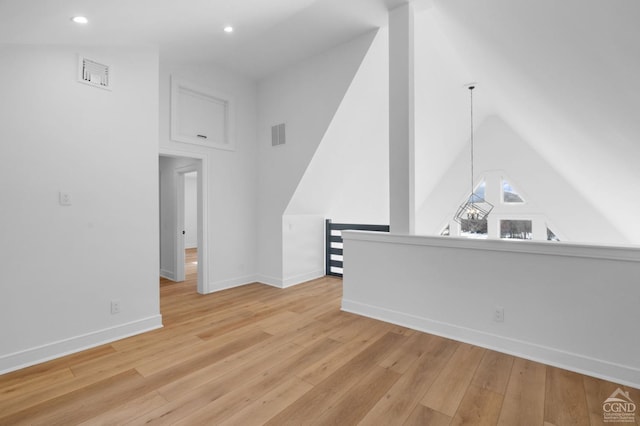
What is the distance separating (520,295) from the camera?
2.54 meters

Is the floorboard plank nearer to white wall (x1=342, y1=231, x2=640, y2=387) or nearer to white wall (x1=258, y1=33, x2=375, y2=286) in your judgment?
white wall (x1=342, y1=231, x2=640, y2=387)

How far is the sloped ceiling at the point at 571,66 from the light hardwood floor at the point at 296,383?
7.00 feet

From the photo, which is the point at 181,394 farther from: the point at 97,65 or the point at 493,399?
the point at 97,65

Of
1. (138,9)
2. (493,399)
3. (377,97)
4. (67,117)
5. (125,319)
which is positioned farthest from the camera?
(377,97)

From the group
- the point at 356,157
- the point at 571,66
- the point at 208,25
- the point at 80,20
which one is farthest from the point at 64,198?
the point at 571,66

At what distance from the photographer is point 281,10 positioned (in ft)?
10.1

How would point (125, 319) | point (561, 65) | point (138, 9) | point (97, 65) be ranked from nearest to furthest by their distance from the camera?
point (561, 65)
point (138, 9)
point (97, 65)
point (125, 319)

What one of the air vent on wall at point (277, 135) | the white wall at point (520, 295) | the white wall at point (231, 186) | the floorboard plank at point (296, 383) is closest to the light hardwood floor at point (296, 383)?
the floorboard plank at point (296, 383)

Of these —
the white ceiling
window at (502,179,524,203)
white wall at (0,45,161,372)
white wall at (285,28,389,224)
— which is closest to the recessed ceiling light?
the white ceiling

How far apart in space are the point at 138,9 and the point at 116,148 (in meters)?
1.27

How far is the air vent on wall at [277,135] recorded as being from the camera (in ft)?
15.3

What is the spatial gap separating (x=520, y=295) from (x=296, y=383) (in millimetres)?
2015

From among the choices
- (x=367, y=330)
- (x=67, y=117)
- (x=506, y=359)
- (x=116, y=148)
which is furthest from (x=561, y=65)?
(x=67, y=117)

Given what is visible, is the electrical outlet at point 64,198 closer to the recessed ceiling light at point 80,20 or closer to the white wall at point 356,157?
the recessed ceiling light at point 80,20
